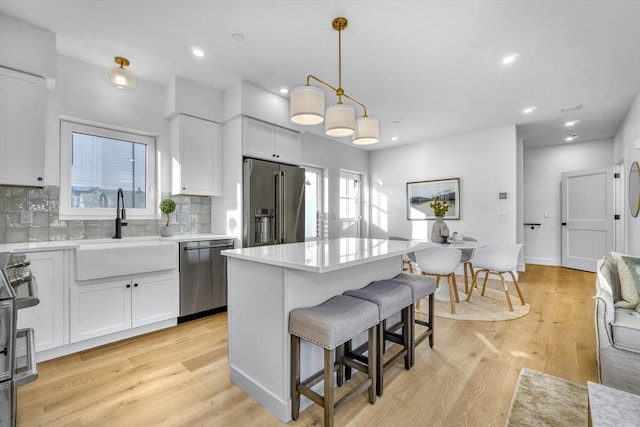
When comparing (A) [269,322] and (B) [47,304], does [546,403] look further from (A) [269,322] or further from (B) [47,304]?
(B) [47,304]

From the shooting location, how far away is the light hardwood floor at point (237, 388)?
5.36 feet

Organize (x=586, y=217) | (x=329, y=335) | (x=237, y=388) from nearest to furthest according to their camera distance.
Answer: (x=329, y=335), (x=237, y=388), (x=586, y=217)

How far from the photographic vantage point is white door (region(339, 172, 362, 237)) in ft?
19.4

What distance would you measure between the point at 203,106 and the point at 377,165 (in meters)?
4.03

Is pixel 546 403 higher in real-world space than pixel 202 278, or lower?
lower

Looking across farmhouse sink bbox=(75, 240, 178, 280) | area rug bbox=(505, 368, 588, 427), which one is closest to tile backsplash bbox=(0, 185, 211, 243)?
farmhouse sink bbox=(75, 240, 178, 280)

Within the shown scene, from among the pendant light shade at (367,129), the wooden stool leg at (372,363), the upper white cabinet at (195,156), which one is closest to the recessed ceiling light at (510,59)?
the pendant light shade at (367,129)

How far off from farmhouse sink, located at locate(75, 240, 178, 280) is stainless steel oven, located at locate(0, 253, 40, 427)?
1098 mm

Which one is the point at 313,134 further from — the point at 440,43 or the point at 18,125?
the point at 18,125

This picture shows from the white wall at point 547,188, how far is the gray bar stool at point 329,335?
6.27m

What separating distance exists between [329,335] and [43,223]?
9.78 ft

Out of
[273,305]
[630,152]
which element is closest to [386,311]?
[273,305]

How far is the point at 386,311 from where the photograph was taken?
179 centimetres

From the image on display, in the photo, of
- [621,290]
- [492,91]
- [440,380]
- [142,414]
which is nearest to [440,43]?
[492,91]
